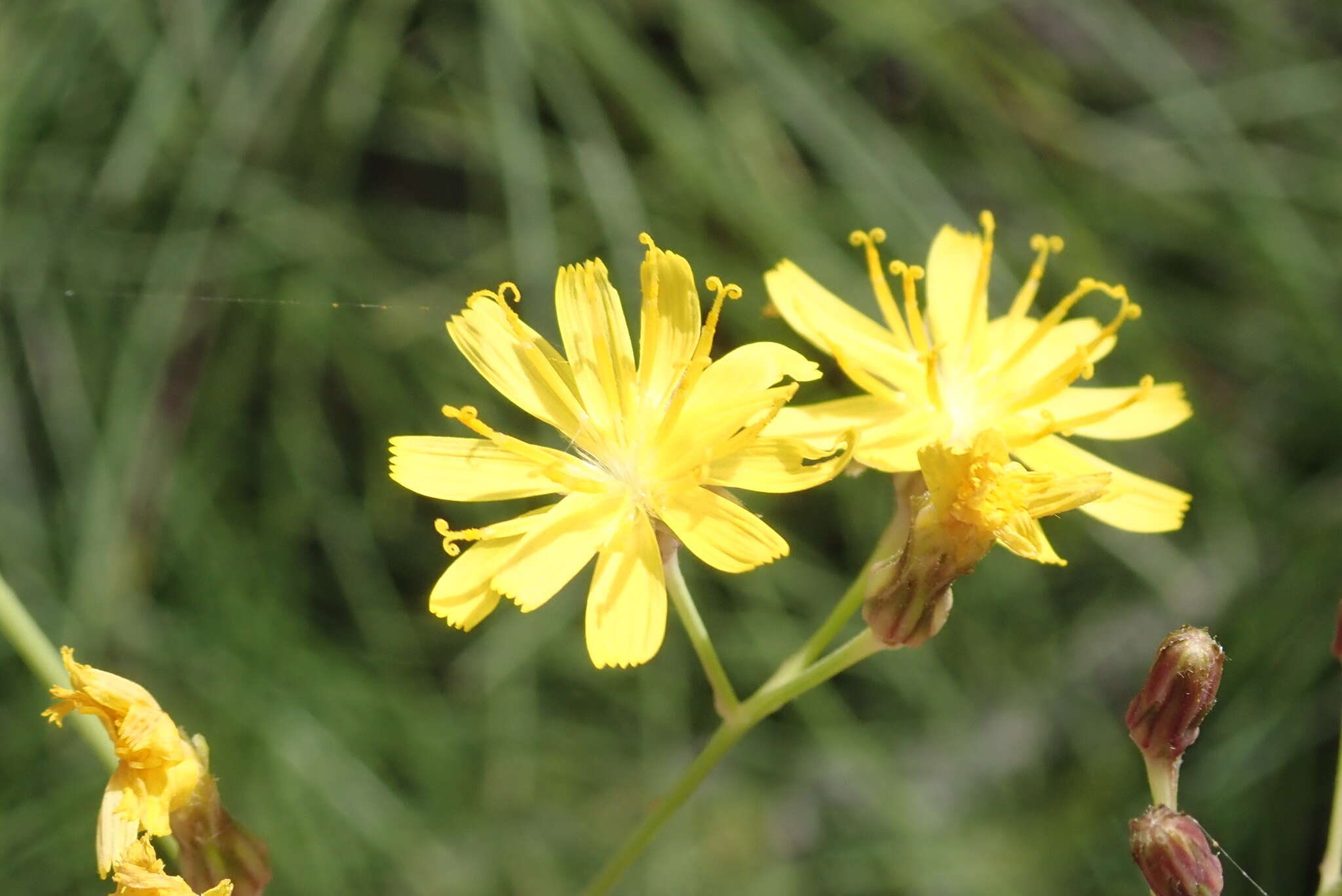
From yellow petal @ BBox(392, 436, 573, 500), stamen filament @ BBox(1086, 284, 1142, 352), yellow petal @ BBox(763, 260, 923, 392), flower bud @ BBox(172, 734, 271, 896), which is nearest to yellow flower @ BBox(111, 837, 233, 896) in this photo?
flower bud @ BBox(172, 734, 271, 896)

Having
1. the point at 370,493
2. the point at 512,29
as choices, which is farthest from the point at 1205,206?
the point at 370,493

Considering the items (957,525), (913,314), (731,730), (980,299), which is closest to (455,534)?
(731,730)

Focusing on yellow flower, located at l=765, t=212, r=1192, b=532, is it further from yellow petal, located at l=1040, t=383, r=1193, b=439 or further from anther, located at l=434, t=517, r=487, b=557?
anther, located at l=434, t=517, r=487, b=557

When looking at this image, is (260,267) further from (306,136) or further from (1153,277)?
(1153,277)

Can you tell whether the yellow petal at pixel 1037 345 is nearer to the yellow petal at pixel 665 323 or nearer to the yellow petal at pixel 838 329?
the yellow petal at pixel 838 329

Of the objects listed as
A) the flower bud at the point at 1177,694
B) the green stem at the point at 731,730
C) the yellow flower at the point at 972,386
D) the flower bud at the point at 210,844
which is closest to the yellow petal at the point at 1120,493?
the yellow flower at the point at 972,386

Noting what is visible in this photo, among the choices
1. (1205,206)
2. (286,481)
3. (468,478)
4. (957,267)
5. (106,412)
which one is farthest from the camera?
(1205,206)

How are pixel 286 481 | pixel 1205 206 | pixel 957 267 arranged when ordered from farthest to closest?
1. pixel 1205 206
2. pixel 286 481
3. pixel 957 267
